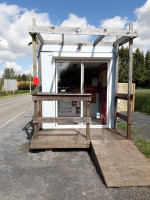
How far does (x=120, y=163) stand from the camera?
320 centimetres

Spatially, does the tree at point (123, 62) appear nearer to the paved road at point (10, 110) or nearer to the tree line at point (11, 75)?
the paved road at point (10, 110)

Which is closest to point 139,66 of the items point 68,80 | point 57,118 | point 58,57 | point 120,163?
point 68,80

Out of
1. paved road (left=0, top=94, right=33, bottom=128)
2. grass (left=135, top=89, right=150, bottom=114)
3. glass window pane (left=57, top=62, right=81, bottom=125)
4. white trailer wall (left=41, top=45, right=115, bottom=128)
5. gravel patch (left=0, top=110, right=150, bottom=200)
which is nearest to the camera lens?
gravel patch (left=0, top=110, right=150, bottom=200)

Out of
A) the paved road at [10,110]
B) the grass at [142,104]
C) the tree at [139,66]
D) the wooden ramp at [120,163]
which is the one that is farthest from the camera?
the tree at [139,66]

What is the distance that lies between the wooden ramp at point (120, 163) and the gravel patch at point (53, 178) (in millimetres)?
120

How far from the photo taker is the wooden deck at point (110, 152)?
9.08ft

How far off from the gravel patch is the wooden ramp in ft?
0.39

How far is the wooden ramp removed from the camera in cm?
271

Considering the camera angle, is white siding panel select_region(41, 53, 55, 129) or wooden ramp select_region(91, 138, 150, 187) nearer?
wooden ramp select_region(91, 138, 150, 187)

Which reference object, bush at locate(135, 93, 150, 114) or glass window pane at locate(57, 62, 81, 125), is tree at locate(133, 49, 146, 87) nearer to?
bush at locate(135, 93, 150, 114)

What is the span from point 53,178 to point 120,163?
132 cm

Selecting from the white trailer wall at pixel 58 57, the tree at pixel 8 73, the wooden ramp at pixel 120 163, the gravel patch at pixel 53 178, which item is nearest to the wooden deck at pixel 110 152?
the wooden ramp at pixel 120 163

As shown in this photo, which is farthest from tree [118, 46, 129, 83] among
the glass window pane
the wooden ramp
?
the wooden ramp

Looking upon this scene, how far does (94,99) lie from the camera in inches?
272
